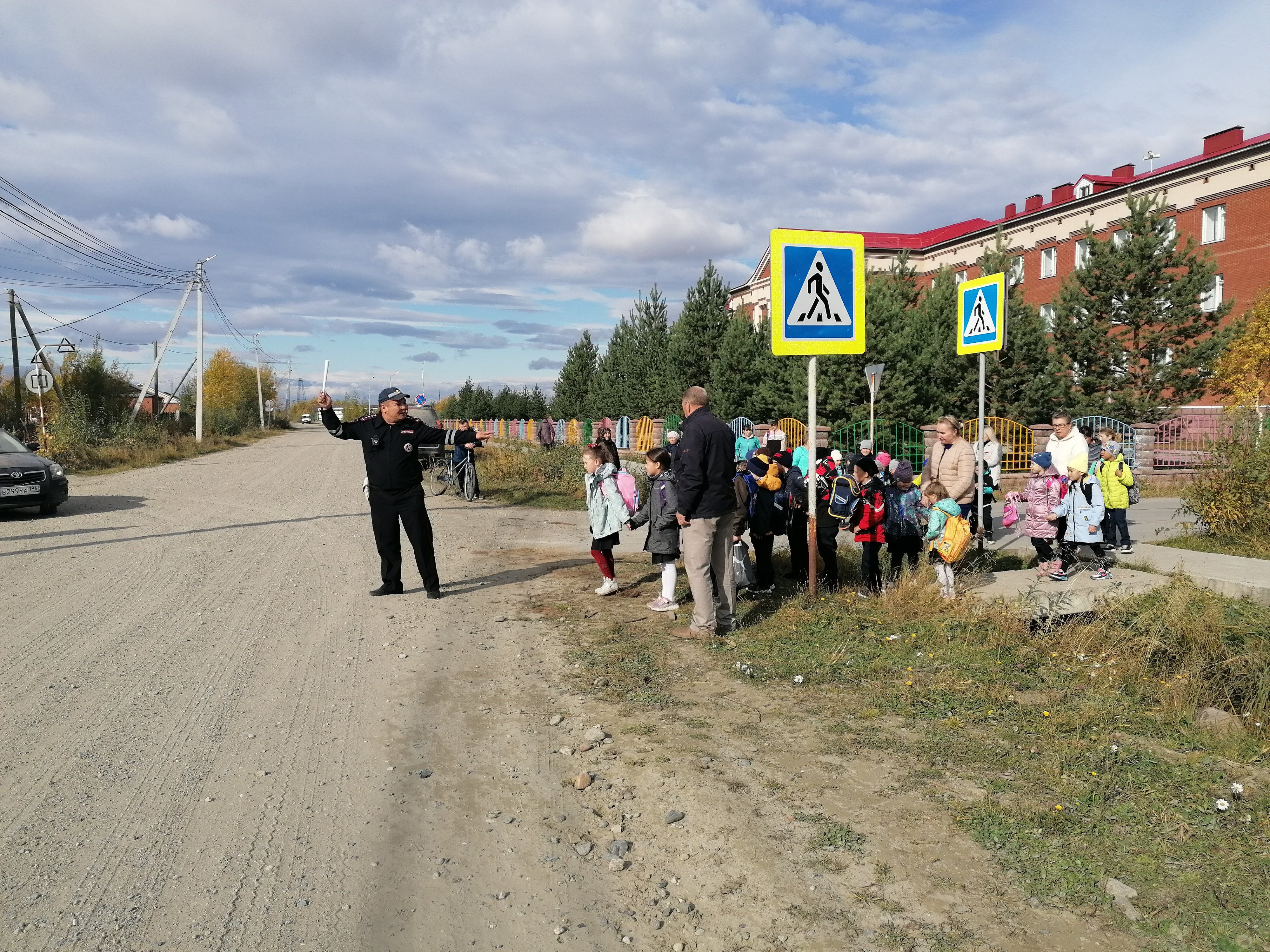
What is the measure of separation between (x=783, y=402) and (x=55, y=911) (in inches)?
922

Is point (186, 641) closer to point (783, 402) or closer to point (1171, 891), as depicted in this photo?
point (1171, 891)

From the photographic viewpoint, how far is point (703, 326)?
33406 millimetres

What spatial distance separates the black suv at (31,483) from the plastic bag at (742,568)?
479 inches

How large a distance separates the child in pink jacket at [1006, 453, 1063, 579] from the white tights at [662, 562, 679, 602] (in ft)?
10.6

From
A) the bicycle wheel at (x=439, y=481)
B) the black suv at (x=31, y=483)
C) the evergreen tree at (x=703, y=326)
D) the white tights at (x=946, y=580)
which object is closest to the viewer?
the white tights at (x=946, y=580)

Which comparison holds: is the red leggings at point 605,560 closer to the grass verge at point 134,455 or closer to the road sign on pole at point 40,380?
the grass verge at point 134,455

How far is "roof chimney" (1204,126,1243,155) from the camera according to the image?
38406 millimetres

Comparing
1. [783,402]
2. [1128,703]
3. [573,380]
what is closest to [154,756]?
[1128,703]

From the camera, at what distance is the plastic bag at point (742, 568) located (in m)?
7.84

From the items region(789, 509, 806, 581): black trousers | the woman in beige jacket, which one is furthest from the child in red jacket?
region(789, 509, 806, 581): black trousers

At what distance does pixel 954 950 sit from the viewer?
9.00 ft

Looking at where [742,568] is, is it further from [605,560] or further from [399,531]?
[399,531]

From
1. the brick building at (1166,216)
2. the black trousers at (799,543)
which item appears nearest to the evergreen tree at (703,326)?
the brick building at (1166,216)

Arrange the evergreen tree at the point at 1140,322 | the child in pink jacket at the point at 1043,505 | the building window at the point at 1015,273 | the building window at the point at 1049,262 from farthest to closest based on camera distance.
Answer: the building window at the point at 1049,262 → the building window at the point at 1015,273 → the evergreen tree at the point at 1140,322 → the child in pink jacket at the point at 1043,505
